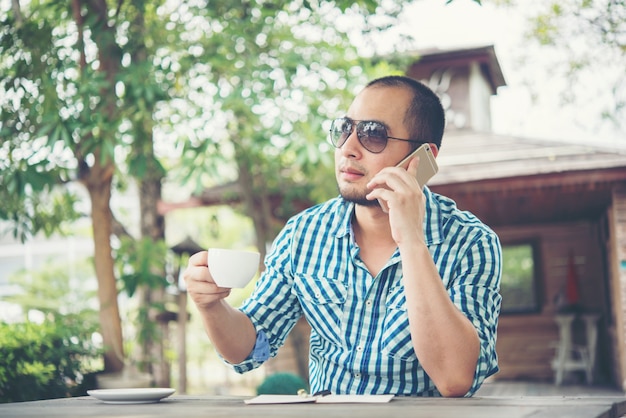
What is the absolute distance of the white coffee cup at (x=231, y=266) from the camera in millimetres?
1894

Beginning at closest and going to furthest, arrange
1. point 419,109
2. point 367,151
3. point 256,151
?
point 367,151 → point 419,109 → point 256,151

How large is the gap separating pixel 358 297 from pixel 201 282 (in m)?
0.53

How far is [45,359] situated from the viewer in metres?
5.57

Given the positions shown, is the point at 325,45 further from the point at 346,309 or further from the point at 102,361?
the point at 346,309

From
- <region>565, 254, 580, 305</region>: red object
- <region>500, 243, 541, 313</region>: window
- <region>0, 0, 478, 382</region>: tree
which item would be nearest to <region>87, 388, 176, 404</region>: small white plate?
<region>0, 0, 478, 382</region>: tree

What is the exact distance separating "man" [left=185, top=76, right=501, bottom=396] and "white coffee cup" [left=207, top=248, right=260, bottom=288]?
115 mm

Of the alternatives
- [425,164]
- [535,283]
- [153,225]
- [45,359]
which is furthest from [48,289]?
[425,164]

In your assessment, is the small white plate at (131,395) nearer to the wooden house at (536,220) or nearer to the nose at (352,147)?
the nose at (352,147)

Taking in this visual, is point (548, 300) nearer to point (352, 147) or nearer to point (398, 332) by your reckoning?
point (352, 147)

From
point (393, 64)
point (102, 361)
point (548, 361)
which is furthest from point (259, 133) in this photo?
point (548, 361)

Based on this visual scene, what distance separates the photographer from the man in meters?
1.97

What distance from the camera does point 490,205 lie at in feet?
37.3

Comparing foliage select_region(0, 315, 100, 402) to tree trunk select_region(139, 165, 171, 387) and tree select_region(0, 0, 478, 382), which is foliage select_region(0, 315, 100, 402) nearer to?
tree select_region(0, 0, 478, 382)

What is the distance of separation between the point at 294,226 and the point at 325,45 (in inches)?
180
